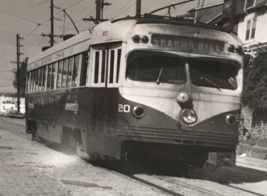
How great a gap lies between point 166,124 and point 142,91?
2.47ft

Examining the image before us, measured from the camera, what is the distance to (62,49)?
13227 millimetres

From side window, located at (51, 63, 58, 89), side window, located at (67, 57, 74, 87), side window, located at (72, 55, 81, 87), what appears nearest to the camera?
side window, located at (72, 55, 81, 87)

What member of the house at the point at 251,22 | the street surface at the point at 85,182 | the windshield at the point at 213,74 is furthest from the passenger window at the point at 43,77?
the house at the point at 251,22

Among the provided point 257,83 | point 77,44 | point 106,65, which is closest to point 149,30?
point 106,65

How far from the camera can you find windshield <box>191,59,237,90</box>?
9422mm

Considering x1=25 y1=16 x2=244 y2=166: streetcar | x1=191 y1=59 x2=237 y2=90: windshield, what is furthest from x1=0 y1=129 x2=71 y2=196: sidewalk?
x1=191 y1=59 x2=237 y2=90: windshield

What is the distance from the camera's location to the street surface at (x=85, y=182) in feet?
25.7

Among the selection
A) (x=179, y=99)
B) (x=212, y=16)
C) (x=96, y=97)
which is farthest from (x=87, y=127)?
(x=212, y=16)

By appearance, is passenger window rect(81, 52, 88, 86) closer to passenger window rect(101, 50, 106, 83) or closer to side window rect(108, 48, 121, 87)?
passenger window rect(101, 50, 106, 83)

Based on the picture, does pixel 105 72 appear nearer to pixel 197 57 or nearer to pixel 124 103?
pixel 124 103

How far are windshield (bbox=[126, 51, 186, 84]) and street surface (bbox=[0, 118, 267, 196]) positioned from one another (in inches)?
76.8

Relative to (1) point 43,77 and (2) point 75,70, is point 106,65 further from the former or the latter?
(1) point 43,77

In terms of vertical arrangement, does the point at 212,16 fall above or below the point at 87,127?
above

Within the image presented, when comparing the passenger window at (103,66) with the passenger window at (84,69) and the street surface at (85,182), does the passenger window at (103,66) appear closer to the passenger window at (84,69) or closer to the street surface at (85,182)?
the passenger window at (84,69)
